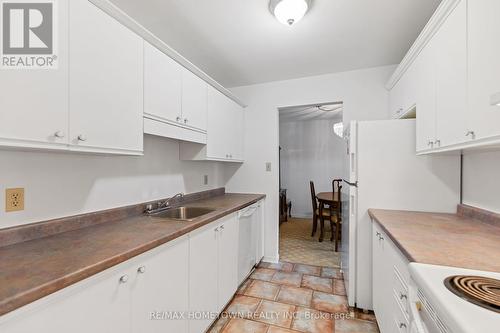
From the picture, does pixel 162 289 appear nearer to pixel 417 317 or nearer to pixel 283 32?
pixel 417 317

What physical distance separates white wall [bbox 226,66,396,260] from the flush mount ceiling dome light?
137cm

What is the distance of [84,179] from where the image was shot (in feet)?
4.73

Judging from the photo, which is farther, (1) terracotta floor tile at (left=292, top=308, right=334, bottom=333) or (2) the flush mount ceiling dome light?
(1) terracotta floor tile at (left=292, top=308, right=334, bottom=333)

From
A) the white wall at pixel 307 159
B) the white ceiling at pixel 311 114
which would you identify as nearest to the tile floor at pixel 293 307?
the white wall at pixel 307 159

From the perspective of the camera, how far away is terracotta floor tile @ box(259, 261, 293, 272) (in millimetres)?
2779

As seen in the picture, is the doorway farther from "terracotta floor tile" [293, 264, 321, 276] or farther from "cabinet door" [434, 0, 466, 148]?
"cabinet door" [434, 0, 466, 148]

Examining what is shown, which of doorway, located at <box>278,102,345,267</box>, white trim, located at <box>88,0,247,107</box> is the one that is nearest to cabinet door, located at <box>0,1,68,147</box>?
white trim, located at <box>88,0,247,107</box>

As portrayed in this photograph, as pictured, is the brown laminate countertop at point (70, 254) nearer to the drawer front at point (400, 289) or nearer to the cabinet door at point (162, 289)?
the cabinet door at point (162, 289)

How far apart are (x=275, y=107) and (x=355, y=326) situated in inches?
101

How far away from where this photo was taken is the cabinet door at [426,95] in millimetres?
1523

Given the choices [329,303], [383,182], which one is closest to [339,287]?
[329,303]

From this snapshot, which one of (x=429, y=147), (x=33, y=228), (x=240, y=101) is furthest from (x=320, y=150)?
(x=33, y=228)

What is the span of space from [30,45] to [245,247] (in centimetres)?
222

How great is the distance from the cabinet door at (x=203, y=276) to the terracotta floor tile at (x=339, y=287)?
1268mm
